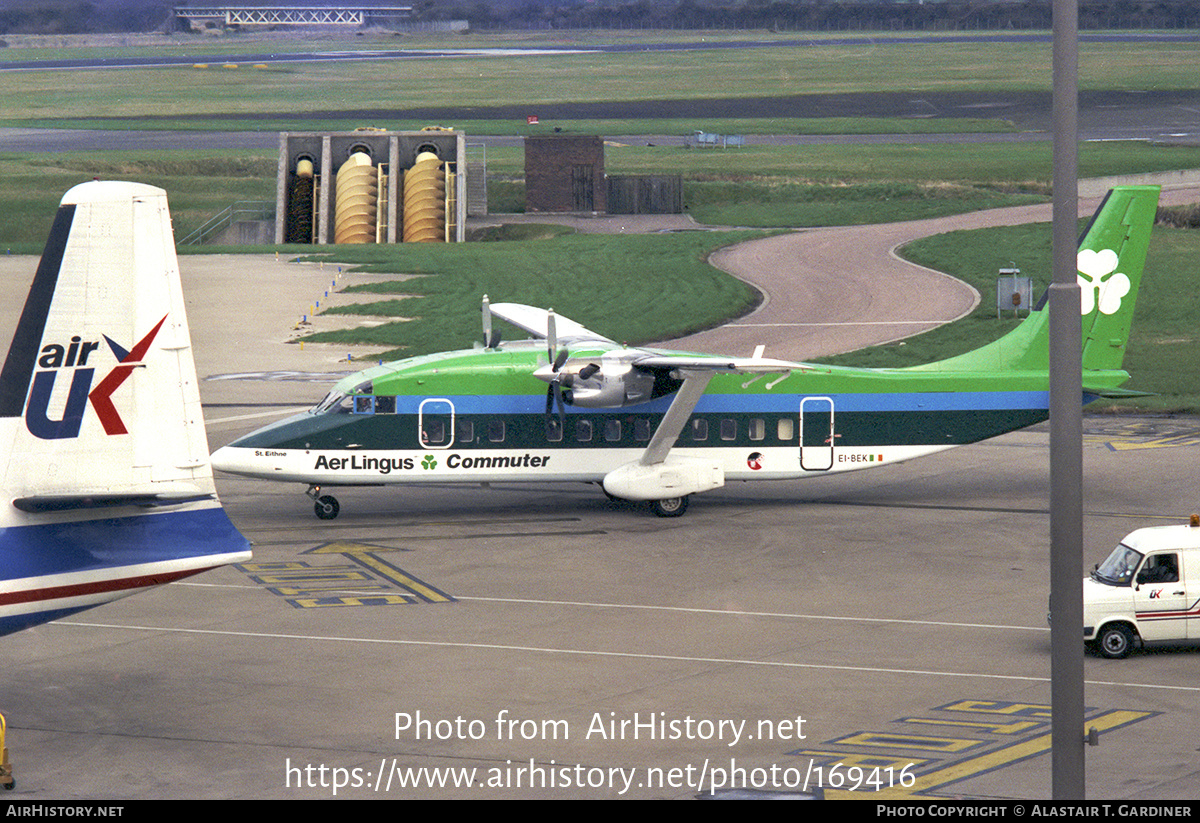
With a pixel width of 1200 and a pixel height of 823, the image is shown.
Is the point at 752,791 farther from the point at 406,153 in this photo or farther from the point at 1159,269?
the point at 406,153

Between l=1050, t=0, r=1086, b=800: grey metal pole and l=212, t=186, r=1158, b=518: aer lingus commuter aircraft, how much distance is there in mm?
19440

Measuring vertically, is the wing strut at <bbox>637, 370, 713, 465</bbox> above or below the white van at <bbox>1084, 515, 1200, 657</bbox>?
above

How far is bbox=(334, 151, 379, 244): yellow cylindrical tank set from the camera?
91.2 metres

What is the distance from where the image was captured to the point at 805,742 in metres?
19.8

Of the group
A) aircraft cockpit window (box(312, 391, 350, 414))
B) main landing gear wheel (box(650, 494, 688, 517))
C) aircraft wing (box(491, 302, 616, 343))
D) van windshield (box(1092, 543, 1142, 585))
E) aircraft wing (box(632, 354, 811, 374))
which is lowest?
main landing gear wheel (box(650, 494, 688, 517))

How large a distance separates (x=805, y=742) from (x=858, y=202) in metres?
80.6

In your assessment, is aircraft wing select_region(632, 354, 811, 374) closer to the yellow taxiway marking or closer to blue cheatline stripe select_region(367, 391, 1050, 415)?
blue cheatline stripe select_region(367, 391, 1050, 415)

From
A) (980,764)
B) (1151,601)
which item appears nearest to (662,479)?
(1151,601)

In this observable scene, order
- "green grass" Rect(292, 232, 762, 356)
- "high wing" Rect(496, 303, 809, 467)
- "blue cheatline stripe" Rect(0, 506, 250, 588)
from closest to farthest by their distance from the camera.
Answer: "blue cheatline stripe" Rect(0, 506, 250, 588) → "high wing" Rect(496, 303, 809, 467) → "green grass" Rect(292, 232, 762, 356)

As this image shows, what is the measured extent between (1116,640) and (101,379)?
637 inches

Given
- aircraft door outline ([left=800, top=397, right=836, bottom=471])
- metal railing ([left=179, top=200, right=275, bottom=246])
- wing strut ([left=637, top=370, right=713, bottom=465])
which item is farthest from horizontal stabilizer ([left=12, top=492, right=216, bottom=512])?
metal railing ([left=179, top=200, right=275, bottom=246])

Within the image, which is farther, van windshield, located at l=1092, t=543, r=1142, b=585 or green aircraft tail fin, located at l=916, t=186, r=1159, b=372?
green aircraft tail fin, located at l=916, t=186, r=1159, b=372

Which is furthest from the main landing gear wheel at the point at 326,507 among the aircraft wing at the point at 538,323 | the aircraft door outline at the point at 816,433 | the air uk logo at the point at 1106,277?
the air uk logo at the point at 1106,277
